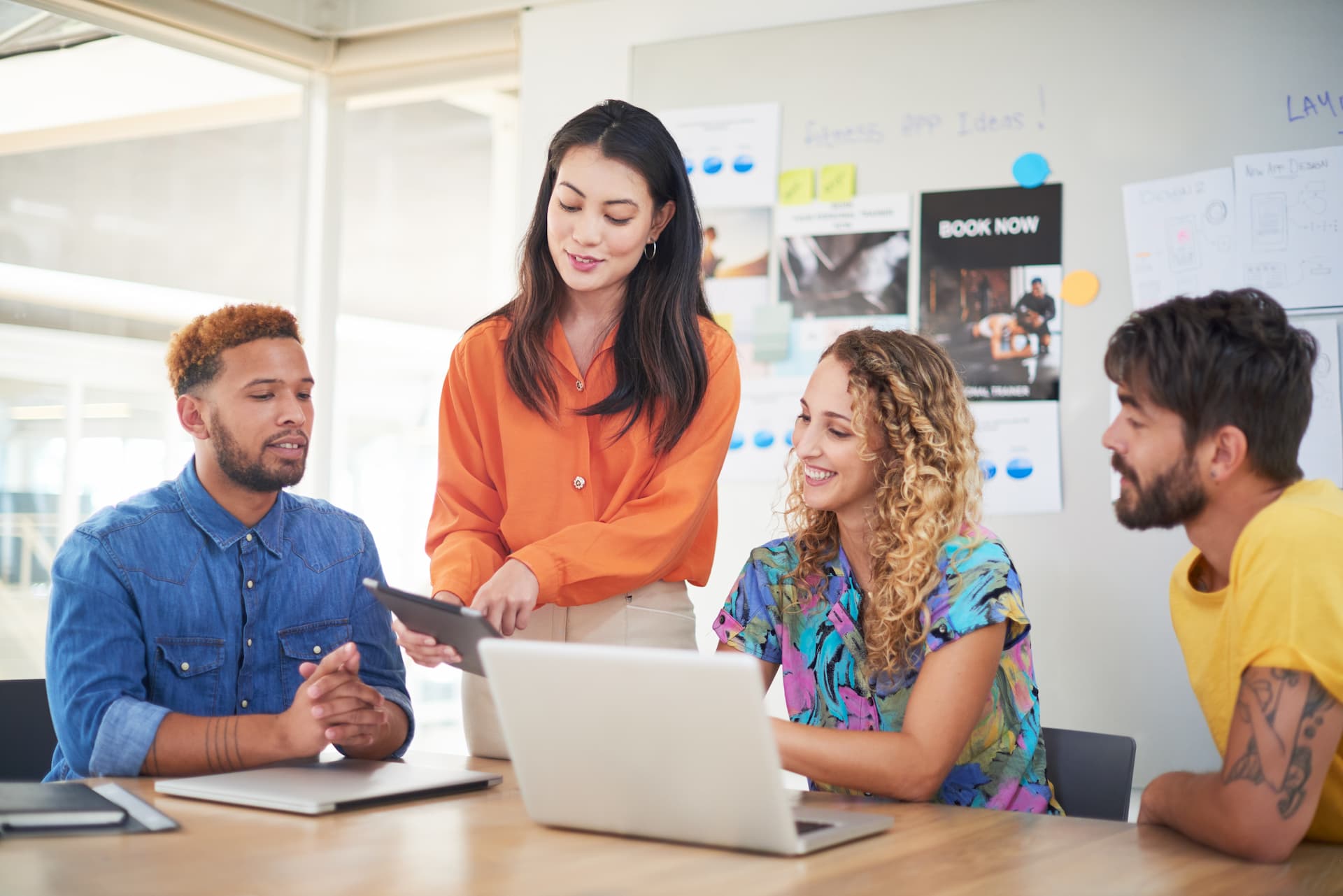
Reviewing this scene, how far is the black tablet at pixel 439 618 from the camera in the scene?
135 centimetres

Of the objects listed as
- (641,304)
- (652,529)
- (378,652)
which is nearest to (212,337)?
(378,652)

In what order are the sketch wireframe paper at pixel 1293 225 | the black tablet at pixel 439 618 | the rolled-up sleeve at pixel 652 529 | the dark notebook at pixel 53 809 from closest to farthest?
the dark notebook at pixel 53 809, the black tablet at pixel 439 618, the rolled-up sleeve at pixel 652 529, the sketch wireframe paper at pixel 1293 225

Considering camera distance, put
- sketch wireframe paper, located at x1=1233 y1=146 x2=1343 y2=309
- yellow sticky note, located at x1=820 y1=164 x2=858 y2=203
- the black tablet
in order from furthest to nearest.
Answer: yellow sticky note, located at x1=820 y1=164 x2=858 y2=203 < sketch wireframe paper, located at x1=1233 y1=146 x2=1343 y2=309 < the black tablet

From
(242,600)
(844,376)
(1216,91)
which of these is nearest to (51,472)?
(242,600)

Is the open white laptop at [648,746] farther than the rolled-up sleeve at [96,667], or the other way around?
the rolled-up sleeve at [96,667]

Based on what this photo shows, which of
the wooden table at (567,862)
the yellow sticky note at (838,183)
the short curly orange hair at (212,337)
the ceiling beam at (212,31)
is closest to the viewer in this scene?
the wooden table at (567,862)

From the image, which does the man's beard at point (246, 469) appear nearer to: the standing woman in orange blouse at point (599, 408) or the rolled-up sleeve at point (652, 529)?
the standing woman in orange blouse at point (599, 408)

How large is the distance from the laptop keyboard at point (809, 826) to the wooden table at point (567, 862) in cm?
3

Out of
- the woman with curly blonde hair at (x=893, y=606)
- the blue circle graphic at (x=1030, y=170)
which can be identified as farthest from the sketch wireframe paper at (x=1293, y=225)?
the woman with curly blonde hair at (x=893, y=606)

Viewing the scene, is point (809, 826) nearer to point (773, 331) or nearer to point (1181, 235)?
point (1181, 235)

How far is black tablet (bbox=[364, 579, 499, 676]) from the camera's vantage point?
4.42 ft

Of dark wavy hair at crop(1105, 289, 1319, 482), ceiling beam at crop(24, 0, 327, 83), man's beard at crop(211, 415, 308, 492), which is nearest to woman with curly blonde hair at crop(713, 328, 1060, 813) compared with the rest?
dark wavy hair at crop(1105, 289, 1319, 482)

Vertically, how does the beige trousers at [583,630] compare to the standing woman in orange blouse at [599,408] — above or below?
below

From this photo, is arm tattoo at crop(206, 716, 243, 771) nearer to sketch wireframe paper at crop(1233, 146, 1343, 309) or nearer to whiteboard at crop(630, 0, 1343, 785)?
whiteboard at crop(630, 0, 1343, 785)
